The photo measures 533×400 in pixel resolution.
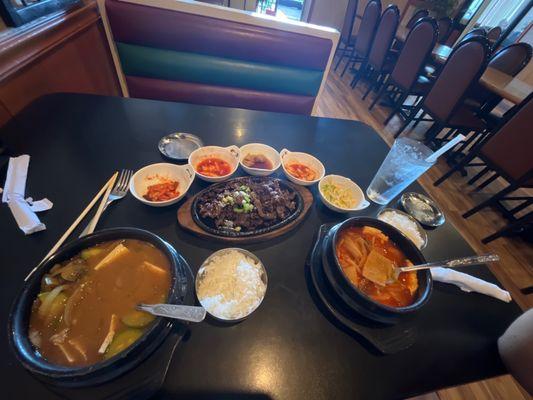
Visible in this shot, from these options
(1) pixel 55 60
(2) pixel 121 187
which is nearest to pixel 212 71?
(1) pixel 55 60

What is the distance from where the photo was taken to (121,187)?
104 cm

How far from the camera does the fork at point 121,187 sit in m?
0.99

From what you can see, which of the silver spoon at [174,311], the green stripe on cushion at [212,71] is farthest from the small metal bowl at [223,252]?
the green stripe on cushion at [212,71]

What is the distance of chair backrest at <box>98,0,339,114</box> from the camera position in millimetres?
1840

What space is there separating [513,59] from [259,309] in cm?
584

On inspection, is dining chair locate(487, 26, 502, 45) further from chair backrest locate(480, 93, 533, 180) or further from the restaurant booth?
the restaurant booth

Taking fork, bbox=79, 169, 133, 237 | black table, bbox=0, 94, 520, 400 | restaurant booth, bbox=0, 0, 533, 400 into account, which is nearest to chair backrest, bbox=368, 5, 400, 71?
restaurant booth, bbox=0, 0, 533, 400

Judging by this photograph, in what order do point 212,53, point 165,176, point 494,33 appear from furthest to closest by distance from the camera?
point 494,33, point 212,53, point 165,176

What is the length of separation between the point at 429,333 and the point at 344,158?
961mm

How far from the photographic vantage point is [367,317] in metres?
0.71

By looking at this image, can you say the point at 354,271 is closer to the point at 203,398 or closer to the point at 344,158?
the point at 203,398

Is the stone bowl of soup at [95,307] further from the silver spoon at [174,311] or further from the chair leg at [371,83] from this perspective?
the chair leg at [371,83]

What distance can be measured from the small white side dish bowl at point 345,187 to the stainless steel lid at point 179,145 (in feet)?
2.32

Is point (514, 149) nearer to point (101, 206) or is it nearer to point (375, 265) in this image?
point (375, 265)
